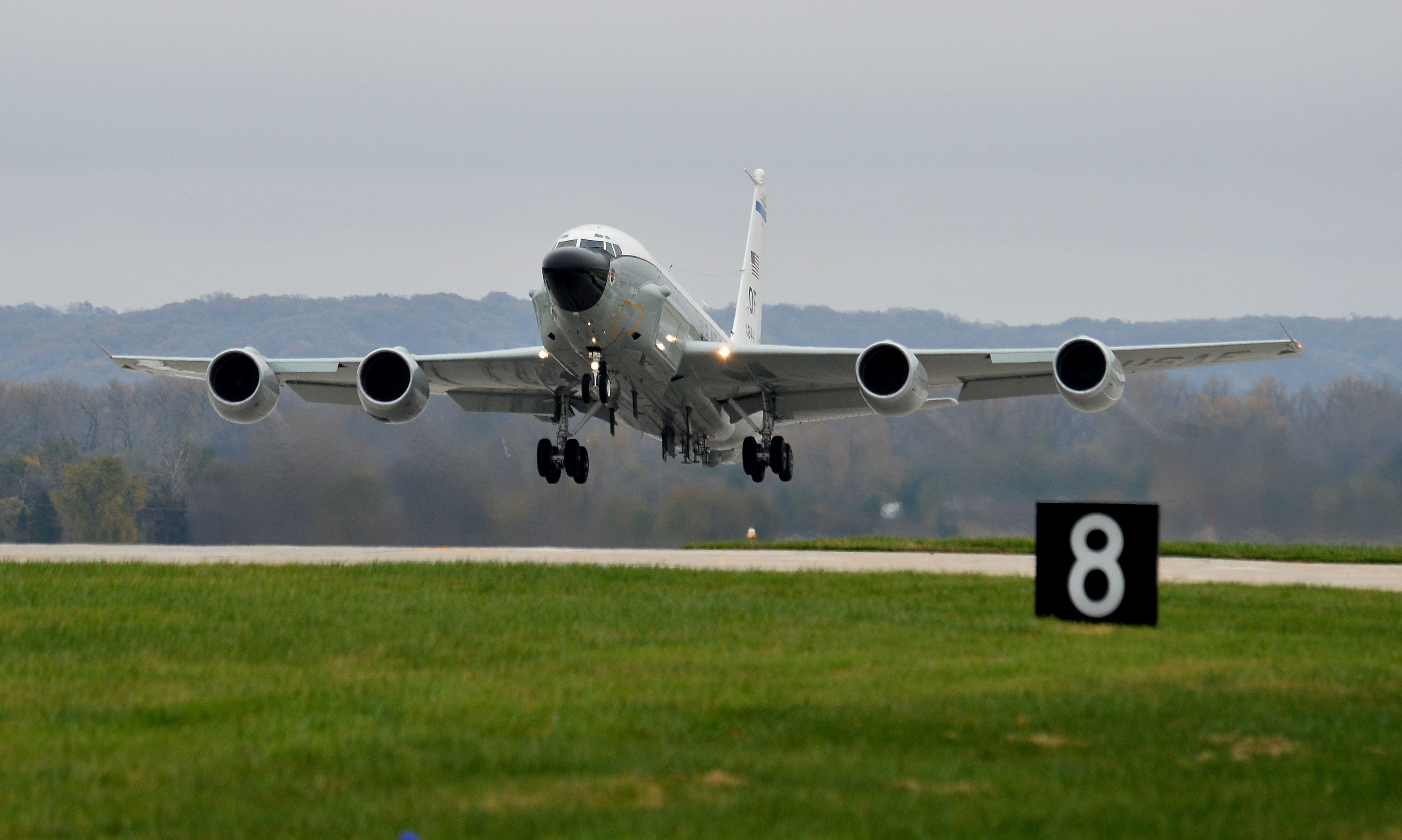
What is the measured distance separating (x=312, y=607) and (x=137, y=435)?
174ft

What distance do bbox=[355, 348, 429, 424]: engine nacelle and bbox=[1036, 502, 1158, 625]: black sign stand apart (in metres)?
19.0

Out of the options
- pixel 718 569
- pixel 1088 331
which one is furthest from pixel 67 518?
pixel 1088 331

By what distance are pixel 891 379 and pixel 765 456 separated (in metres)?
7.44

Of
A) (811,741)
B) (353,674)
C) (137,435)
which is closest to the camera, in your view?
(811,741)

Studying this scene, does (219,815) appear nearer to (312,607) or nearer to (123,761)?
(123,761)

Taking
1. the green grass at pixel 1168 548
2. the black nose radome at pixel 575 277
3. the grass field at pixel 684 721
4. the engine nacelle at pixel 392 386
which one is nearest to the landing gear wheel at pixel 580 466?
the green grass at pixel 1168 548

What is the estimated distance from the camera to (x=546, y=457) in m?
33.3

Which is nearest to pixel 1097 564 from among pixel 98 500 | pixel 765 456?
pixel 765 456

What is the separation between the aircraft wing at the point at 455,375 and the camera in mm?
31094

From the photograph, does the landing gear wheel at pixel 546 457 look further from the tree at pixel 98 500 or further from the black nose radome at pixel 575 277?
the tree at pixel 98 500

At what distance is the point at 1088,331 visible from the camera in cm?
12706

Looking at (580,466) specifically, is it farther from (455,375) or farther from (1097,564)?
(1097,564)

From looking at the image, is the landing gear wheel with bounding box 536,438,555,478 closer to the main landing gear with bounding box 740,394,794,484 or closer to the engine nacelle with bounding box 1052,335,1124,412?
the main landing gear with bounding box 740,394,794,484

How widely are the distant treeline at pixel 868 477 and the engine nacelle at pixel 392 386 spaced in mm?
10713
